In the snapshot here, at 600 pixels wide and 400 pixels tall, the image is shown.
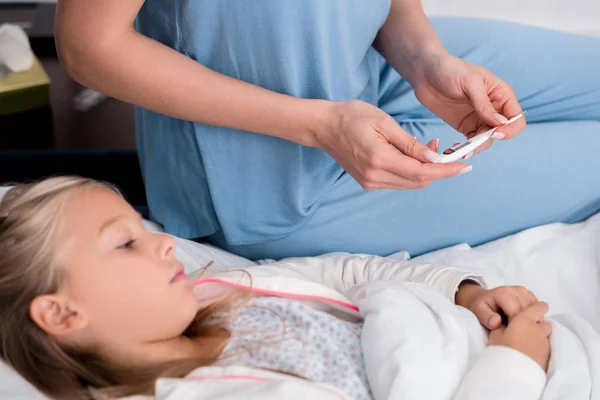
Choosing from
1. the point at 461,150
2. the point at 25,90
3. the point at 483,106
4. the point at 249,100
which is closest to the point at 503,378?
the point at 461,150

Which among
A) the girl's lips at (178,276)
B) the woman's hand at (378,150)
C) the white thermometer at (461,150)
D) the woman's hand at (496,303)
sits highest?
the white thermometer at (461,150)

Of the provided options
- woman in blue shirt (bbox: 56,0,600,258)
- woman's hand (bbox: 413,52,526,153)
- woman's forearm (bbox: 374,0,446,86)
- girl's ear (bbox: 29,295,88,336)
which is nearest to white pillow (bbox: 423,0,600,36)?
woman in blue shirt (bbox: 56,0,600,258)

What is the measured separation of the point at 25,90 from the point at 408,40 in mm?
1039

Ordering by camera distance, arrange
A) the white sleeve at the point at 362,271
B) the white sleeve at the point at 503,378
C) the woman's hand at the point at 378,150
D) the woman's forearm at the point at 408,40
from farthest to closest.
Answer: the woman's forearm at the point at 408,40 < the white sleeve at the point at 362,271 < the woman's hand at the point at 378,150 < the white sleeve at the point at 503,378

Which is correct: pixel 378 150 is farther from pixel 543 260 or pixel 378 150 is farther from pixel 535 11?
pixel 535 11

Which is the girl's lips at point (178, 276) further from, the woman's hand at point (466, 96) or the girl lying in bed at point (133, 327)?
the woman's hand at point (466, 96)

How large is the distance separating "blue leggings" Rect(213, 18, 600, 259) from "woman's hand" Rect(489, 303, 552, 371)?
264mm

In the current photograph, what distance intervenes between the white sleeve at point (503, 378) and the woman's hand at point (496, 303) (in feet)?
0.31

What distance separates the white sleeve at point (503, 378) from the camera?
0.91m

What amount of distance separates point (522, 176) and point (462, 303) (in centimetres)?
28

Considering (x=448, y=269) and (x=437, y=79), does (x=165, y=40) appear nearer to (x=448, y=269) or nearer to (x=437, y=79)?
(x=437, y=79)

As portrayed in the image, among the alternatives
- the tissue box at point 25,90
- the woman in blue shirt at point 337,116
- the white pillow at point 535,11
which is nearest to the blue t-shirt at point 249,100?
the woman in blue shirt at point 337,116

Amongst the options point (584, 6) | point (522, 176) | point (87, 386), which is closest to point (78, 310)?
point (87, 386)

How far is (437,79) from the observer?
1.19m
